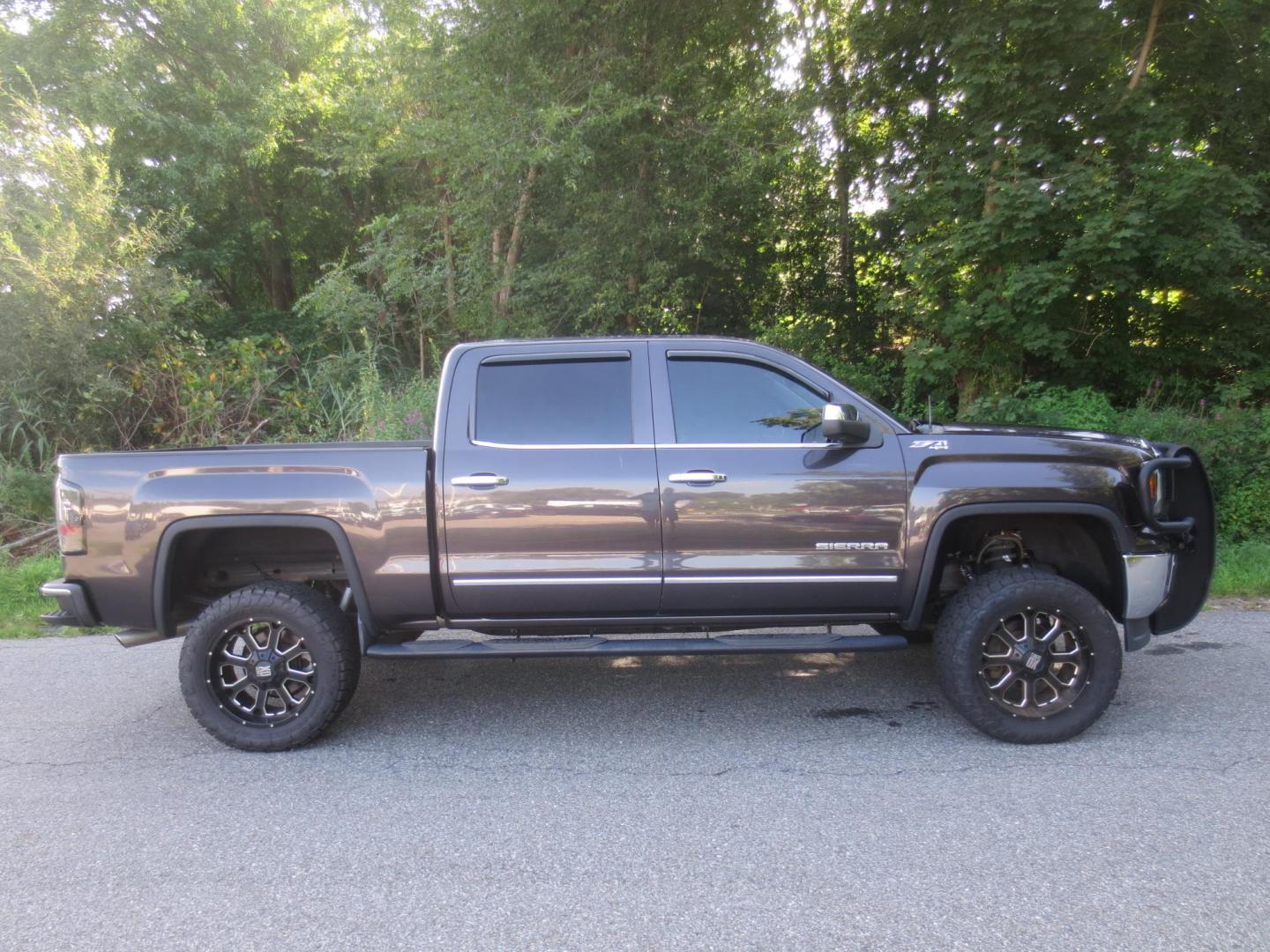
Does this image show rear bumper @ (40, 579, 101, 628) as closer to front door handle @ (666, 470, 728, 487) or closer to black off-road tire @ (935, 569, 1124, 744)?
front door handle @ (666, 470, 728, 487)

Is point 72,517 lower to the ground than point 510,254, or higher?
lower

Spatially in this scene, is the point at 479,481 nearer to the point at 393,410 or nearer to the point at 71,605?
the point at 71,605

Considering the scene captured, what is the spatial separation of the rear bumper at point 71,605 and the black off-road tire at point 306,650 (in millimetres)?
528

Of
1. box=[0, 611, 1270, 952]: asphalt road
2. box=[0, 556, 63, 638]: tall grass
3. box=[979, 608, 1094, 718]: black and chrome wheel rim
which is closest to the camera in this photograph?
box=[0, 611, 1270, 952]: asphalt road

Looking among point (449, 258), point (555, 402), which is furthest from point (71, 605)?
point (449, 258)

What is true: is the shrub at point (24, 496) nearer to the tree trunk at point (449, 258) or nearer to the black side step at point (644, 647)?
the tree trunk at point (449, 258)

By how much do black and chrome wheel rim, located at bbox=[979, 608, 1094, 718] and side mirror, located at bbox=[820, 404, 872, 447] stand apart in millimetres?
1131

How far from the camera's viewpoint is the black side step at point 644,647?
13.0 ft

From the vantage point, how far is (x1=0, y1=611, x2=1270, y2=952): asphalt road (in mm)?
2613

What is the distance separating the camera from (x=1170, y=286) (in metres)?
9.37

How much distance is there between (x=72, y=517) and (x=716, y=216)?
9.56 m

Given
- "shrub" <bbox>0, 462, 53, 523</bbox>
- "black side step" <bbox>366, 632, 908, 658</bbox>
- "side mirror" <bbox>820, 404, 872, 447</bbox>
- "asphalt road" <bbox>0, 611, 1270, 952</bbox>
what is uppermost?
"side mirror" <bbox>820, 404, 872, 447</bbox>

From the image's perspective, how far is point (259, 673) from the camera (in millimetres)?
3998

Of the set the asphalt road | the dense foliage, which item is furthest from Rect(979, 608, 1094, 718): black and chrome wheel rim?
the dense foliage
